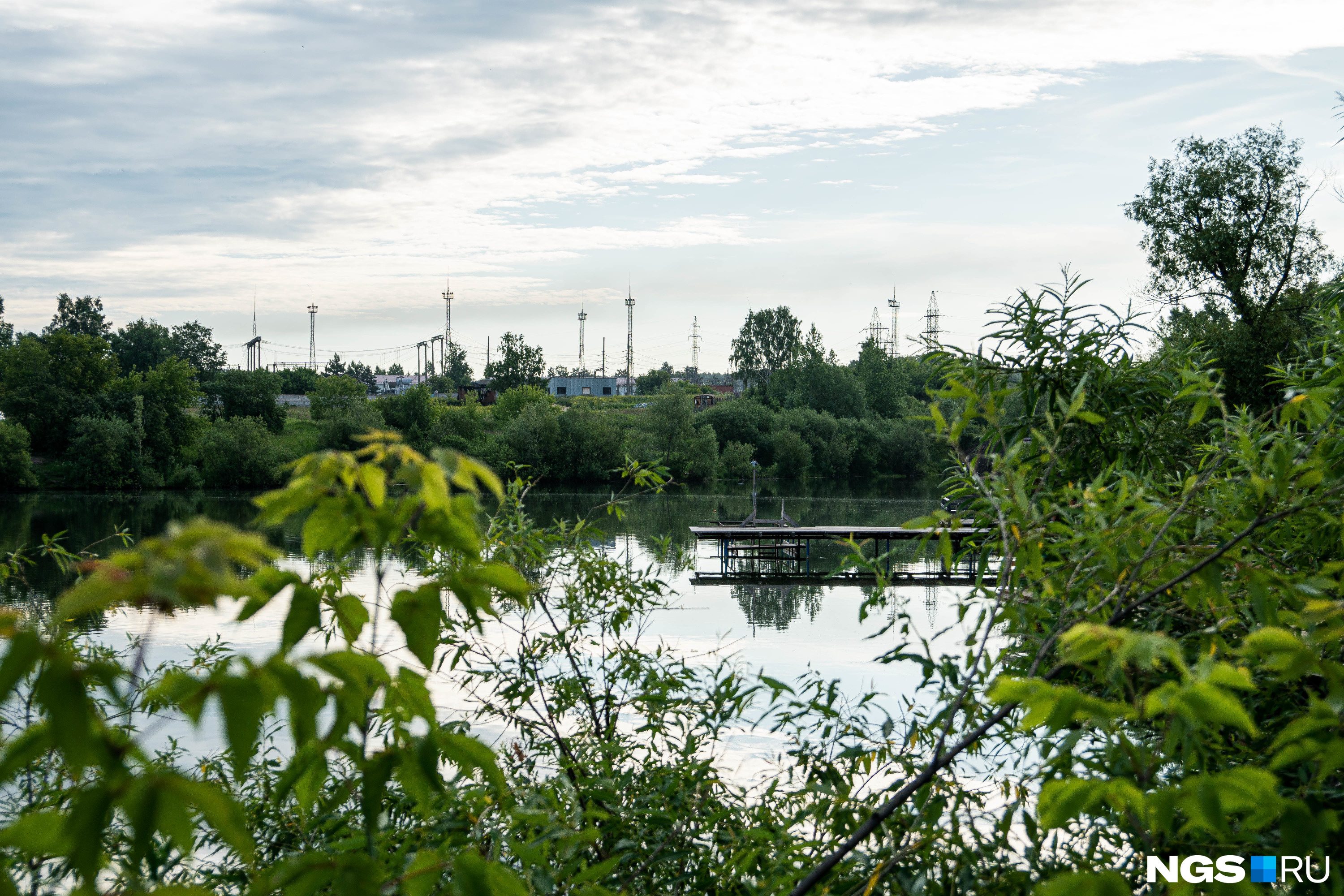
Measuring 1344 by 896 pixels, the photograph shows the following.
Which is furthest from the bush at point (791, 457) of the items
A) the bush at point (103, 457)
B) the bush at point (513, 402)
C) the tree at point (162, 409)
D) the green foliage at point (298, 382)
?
the green foliage at point (298, 382)

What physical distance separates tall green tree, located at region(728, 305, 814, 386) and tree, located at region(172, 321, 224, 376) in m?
39.9

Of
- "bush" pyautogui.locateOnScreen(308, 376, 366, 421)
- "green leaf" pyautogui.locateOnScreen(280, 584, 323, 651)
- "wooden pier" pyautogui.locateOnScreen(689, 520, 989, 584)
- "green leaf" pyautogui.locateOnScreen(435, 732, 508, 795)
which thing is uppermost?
"bush" pyautogui.locateOnScreen(308, 376, 366, 421)

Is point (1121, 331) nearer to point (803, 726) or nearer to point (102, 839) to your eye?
point (803, 726)

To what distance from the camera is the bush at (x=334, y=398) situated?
44.9m

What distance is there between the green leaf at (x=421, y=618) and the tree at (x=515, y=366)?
70.0 meters

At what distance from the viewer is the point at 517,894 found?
79 cm

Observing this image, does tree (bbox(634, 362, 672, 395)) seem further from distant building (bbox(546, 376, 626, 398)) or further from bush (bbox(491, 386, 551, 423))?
bush (bbox(491, 386, 551, 423))

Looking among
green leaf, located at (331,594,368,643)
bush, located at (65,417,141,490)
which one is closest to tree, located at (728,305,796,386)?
bush, located at (65,417,141,490)

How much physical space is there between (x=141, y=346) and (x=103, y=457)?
1301 inches

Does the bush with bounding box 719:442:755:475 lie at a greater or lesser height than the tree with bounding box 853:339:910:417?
lesser

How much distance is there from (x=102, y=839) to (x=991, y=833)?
151 cm

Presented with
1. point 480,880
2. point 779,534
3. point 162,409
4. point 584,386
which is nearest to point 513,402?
point 162,409

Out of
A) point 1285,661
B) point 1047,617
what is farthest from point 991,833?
point 1285,661

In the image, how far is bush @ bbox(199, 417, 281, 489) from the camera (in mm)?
38344
